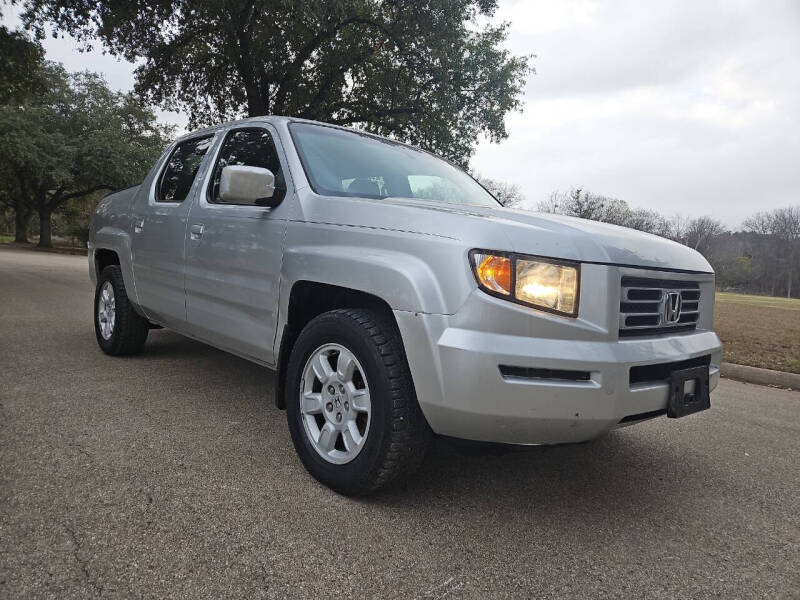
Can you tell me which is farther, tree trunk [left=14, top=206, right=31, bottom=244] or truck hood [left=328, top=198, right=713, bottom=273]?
tree trunk [left=14, top=206, right=31, bottom=244]

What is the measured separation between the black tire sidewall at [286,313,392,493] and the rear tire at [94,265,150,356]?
8.21ft

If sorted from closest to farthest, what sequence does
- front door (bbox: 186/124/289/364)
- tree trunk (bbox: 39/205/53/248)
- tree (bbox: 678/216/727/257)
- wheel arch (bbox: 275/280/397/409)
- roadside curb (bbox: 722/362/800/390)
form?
1. wheel arch (bbox: 275/280/397/409)
2. front door (bbox: 186/124/289/364)
3. roadside curb (bbox: 722/362/800/390)
4. tree trunk (bbox: 39/205/53/248)
5. tree (bbox: 678/216/727/257)

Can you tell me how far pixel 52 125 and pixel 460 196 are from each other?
112 feet

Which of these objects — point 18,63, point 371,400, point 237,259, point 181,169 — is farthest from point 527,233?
point 18,63

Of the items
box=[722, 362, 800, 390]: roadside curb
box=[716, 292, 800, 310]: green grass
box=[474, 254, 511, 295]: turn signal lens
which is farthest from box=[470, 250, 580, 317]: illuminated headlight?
box=[716, 292, 800, 310]: green grass

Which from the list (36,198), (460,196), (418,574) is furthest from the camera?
(36,198)

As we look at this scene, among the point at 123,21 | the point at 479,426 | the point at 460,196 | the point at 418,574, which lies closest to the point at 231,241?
the point at 460,196

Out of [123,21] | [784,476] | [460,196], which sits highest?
[123,21]

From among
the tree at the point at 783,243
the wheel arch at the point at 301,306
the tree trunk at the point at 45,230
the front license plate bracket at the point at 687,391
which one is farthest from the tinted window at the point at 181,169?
the tree at the point at 783,243

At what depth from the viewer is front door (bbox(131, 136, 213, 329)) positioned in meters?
3.71

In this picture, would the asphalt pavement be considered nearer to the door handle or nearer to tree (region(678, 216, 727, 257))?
the door handle

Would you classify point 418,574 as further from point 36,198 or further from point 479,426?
point 36,198

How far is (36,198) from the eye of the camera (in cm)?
3556

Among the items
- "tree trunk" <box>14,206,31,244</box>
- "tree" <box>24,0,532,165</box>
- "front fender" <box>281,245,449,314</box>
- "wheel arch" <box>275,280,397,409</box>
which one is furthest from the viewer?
"tree trunk" <box>14,206,31,244</box>
